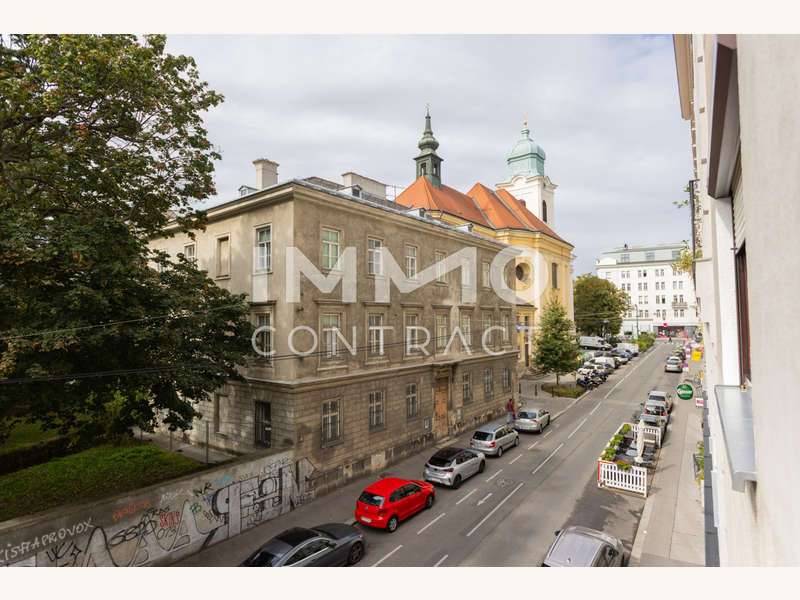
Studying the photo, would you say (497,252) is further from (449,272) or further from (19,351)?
(19,351)

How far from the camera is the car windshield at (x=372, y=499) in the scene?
14419mm

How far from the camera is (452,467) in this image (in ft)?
58.3

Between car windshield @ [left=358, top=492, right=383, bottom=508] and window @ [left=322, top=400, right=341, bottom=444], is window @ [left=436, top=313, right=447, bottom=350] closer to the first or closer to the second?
window @ [left=322, top=400, right=341, bottom=444]

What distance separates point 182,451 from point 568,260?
1942 inches

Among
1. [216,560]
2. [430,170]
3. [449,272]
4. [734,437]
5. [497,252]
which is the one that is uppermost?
[430,170]

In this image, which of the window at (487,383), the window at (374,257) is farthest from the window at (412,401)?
the window at (487,383)

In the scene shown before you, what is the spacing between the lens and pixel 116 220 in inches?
449

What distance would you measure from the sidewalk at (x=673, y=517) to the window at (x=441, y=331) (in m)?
12.2

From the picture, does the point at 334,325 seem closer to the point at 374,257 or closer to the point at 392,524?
the point at 374,257

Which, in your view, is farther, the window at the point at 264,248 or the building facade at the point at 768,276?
the window at the point at 264,248

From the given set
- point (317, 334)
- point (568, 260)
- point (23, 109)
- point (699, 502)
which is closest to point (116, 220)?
point (23, 109)

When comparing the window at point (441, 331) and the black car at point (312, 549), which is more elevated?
the window at point (441, 331)

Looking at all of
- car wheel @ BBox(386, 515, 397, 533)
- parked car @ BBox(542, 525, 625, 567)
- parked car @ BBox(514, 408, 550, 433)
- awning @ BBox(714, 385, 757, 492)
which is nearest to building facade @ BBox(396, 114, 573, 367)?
A: parked car @ BBox(514, 408, 550, 433)

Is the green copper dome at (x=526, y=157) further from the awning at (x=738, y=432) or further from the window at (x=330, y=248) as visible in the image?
the awning at (x=738, y=432)
